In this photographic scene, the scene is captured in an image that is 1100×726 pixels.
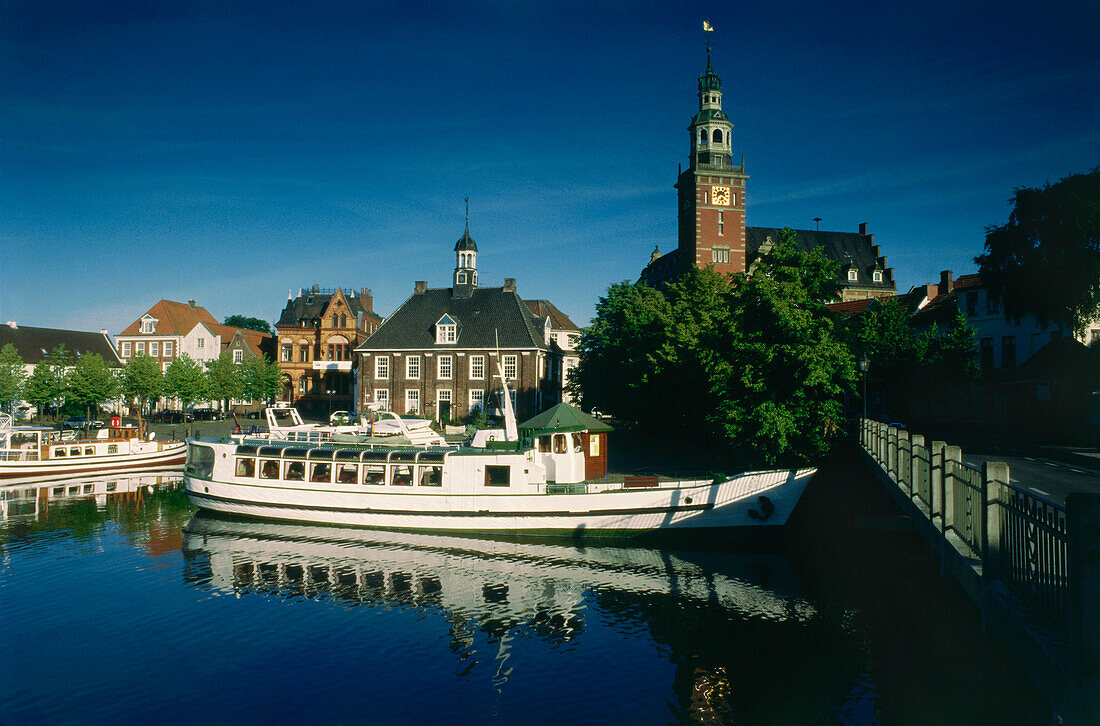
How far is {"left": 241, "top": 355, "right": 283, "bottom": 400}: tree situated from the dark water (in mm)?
44841

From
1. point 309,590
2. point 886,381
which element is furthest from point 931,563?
point 886,381

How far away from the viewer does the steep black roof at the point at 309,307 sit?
73.1 m

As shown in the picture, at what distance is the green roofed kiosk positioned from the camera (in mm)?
27422

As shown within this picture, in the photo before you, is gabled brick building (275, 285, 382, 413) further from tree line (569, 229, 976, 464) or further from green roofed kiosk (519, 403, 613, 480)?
green roofed kiosk (519, 403, 613, 480)

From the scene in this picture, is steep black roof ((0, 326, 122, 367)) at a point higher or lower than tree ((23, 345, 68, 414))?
higher

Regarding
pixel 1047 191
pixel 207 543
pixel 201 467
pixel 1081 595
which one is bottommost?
pixel 207 543

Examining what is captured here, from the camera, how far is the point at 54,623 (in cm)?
1645

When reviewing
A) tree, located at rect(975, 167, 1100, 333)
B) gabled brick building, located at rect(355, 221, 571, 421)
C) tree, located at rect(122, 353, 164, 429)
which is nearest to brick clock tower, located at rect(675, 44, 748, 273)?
gabled brick building, located at rect(355, 221, 571, 421)

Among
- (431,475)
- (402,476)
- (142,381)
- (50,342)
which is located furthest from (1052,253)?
(50,342)

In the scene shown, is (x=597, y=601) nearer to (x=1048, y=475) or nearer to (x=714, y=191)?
(x=1048, y=475)

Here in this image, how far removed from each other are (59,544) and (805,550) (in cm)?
2645

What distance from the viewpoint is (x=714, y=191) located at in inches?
2778

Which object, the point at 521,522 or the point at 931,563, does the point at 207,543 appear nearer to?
the point at 521,522

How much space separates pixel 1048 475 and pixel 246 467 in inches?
1195
